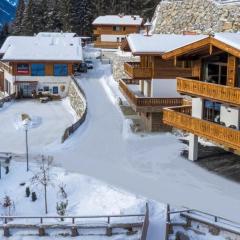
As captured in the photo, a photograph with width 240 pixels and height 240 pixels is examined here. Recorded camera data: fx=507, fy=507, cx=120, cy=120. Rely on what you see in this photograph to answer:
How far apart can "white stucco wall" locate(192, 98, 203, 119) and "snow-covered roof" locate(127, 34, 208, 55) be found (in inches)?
253

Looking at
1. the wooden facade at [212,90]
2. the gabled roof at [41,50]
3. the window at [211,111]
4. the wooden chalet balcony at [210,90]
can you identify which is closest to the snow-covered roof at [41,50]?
the gabled roof at [41,50]

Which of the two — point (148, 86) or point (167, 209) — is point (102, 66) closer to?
point (148, 86)

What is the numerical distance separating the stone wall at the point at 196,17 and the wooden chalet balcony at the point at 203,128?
55.6 feet

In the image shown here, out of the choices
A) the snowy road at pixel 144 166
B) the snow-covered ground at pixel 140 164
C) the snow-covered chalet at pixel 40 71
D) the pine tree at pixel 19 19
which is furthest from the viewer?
the pine tree at pixel 19 19

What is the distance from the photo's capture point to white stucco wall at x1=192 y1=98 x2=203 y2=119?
27223 millimetres

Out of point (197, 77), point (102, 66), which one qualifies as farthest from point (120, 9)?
point (197, 77)

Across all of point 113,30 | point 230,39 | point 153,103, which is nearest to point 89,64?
point 113,30

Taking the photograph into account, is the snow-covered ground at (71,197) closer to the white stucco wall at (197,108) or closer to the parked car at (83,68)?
the white stucco wall at (197,108)

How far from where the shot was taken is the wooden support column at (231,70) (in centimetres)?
2370

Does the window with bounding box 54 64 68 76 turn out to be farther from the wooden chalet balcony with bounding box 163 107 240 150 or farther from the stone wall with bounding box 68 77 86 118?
the wooden chalet balcony with bounding box 163 107 240 150

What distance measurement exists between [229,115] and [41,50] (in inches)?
1458

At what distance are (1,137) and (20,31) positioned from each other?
6472 cm

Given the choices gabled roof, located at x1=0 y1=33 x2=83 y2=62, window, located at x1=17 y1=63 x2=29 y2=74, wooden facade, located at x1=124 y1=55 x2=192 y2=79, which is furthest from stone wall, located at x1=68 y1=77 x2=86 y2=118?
wooden facade, located at x1=124 y1=55 x2=192 y2=79

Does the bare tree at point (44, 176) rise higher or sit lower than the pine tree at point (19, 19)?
lower
